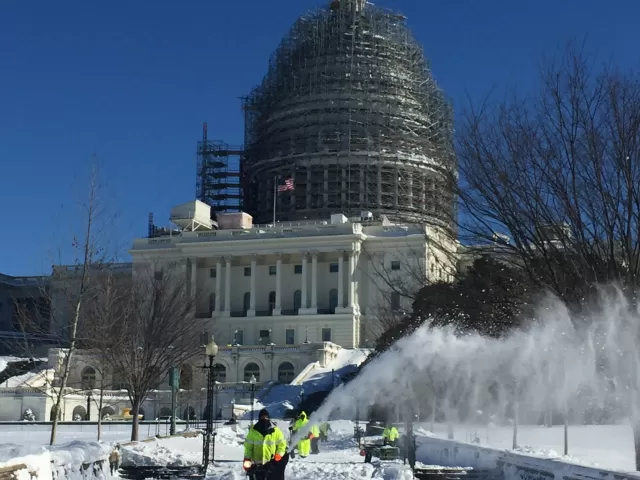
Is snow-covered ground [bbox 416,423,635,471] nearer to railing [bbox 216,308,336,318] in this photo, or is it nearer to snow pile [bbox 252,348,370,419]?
snow pile [bbox 252,348,370,419]

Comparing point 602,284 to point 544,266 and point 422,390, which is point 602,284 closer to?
point 544,266

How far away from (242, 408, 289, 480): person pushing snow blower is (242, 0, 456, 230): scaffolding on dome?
84394mm

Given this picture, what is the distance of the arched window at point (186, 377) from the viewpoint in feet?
205

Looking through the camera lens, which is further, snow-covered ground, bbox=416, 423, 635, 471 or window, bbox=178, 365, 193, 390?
window, bbox=178, 365, 193, 390

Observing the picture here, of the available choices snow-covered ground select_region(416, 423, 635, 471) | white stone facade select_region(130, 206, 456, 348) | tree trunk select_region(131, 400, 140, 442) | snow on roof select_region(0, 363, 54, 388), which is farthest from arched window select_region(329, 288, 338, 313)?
tree trunk select_region(131, 400, 140, 442)

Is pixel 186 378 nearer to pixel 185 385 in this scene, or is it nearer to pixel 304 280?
pixel 185 385

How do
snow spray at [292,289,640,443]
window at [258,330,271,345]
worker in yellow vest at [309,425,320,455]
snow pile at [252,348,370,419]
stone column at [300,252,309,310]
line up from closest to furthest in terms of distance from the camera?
1. snow spray at [292,289,640,443]
2. worker in yellow vest at [309,425,320,455]
3. snow pile at [252,348,370,419]
4. window at [258,330,271,345]
5. stone column at [300,252,309,310]

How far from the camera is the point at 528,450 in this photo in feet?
79.5

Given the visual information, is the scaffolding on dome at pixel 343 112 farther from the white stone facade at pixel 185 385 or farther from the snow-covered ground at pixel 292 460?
the snow-covered ground at pixel 292 460

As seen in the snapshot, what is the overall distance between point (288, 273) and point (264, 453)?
8411 centimetres

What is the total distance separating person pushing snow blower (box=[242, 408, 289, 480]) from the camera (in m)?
13.2

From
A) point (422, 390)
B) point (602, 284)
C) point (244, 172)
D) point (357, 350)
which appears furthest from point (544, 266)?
point (244, 172)

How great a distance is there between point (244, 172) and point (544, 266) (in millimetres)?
104666

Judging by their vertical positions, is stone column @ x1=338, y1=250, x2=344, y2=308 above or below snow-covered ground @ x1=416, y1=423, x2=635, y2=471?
above
